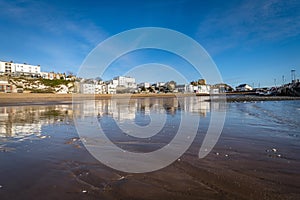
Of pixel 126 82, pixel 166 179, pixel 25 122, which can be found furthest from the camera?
pixel 126 82

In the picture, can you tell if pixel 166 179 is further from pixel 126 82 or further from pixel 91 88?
pixel 126 82

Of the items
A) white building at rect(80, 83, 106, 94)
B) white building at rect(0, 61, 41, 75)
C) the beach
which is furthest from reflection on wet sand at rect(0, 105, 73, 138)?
white building at rect(0, 61, 41, 75)

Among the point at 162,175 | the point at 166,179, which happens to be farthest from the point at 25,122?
the point at 166,179

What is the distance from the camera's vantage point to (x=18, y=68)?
→ 125 meters

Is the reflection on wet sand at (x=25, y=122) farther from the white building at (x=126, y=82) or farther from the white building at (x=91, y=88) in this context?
the white building at (x=126, y=82)

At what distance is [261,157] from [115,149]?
14.1ft

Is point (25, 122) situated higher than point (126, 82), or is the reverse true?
point (126, 82)

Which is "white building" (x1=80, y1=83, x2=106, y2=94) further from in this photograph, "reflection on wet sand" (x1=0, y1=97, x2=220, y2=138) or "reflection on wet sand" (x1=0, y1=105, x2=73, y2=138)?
"reflection on wet sand" (x1=0, y1=105, x2=73, y2=138)

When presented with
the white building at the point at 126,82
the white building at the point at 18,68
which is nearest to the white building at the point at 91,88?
the white building at the point at 126,82

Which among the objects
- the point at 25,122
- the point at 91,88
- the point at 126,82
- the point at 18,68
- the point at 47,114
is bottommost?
the point at 25,122

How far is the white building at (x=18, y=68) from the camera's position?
118 meters

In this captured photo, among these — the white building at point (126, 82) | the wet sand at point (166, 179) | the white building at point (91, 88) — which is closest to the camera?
the wet sand at point (166, 179)

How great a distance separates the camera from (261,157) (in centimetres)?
496

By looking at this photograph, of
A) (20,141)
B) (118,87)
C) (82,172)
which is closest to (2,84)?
(118,87)
